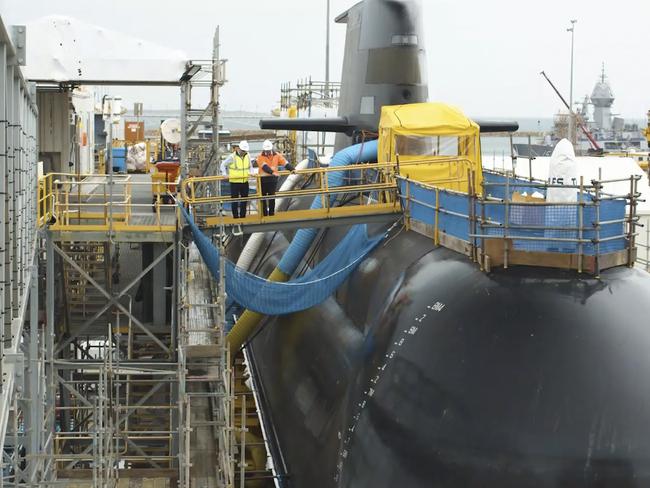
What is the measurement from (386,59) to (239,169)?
19.8 feet

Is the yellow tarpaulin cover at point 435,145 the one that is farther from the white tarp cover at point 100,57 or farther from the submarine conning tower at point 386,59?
the white tarp cover at point 100,57

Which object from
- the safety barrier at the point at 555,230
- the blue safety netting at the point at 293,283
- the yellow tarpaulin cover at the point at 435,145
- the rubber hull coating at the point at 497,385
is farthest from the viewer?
the yellow tarpaulin cover at the point at 435,145

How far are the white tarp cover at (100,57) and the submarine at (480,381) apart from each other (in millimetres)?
9713

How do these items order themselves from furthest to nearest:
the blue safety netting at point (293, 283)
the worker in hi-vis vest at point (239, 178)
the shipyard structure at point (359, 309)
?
the worker in hi-vis vest at point (239, 178) < the blue safety netting at point (293, 283) < the shipyard structure at point (359, 309)

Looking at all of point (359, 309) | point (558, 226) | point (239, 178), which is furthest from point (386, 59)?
point (558, 226)

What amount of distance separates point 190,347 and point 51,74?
840 centimetres

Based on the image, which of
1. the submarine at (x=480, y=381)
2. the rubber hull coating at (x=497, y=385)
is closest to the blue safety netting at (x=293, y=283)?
the submarine at (x=480, y=381)

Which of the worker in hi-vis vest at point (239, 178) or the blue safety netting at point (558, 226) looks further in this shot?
the worker in hi-vis vest at point (239, 178)

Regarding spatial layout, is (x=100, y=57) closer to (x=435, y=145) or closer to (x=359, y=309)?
(x=435, y=145)

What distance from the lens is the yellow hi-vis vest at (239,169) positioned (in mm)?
17562

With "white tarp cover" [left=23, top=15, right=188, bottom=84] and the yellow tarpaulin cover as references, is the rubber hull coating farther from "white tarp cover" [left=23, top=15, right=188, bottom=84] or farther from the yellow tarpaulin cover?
"white tarp cover" [left=23, top=15, right=188, bottom=84]

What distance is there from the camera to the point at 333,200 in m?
18.8

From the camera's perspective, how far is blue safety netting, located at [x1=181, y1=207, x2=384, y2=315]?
53.6ft

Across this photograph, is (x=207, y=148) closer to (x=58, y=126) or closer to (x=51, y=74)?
(x=58, y=126)
